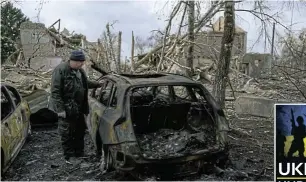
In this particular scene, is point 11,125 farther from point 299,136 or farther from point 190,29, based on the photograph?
point 190,29

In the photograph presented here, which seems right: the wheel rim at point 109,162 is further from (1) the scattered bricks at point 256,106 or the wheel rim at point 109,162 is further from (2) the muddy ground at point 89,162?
(1) the scattered bricks at point 256,106

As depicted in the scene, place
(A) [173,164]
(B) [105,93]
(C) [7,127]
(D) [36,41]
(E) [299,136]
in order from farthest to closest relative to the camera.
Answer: (D) [36,41]
(B) [105,93]
(C) [7,127]
(A) [173,164]
(E) [299,136]

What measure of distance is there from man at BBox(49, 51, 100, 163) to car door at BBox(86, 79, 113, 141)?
0.14 metres

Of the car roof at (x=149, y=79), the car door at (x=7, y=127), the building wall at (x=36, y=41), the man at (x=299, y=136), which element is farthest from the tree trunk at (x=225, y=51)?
the building wall at (x=36, y=41)

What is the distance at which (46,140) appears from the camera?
7195mm

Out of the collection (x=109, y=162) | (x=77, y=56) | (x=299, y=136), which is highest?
(x=77, y=56)

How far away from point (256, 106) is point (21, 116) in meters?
6.07

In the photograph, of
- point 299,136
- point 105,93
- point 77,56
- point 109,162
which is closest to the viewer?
point 299,136

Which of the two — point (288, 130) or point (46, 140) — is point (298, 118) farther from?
point (46, 140)

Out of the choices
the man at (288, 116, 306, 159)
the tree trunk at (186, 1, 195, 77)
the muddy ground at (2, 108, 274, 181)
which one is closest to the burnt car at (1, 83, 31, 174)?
the muddy ground at (2, 108, 274, 181)

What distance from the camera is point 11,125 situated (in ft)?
18.0

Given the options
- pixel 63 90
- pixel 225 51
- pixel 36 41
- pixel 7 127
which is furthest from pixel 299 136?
pixel 36 41

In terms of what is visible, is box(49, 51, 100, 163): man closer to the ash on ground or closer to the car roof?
the car roof

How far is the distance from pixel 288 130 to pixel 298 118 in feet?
0.56
